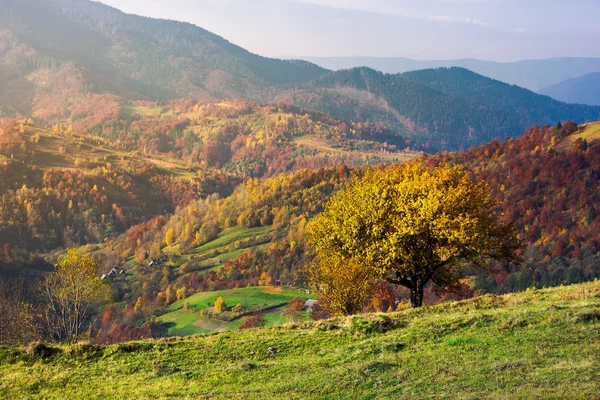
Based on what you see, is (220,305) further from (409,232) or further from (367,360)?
(367,360)

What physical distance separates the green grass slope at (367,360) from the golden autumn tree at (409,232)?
883 cm

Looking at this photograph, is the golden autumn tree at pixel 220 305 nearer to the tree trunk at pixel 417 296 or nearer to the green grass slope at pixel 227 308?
the green grass slope at pixel 227 308

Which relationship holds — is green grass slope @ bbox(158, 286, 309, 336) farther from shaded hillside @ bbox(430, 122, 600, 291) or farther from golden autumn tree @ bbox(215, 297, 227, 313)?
shaded hillside @ bbox(430, 122, 600, 291)

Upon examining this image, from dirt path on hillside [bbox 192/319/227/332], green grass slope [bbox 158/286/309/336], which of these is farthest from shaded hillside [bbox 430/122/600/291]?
dirt path on hillside [bbox 192/319/227/332]

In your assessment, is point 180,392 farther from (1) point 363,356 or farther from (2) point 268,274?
(2) point 268,274

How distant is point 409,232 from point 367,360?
18219 millimetres

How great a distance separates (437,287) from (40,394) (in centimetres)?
3388

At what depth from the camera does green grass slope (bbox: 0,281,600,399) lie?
20391 mm

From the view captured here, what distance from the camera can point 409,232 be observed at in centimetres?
4178

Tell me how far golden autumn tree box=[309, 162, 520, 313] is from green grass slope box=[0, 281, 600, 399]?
8.83 meters

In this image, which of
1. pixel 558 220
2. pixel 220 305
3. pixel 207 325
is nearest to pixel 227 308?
pixel 220 305

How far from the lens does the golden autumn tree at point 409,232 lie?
41934 millimetres

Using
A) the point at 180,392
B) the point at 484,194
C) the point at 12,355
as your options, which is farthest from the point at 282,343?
the point at 484,194

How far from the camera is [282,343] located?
2945cm
